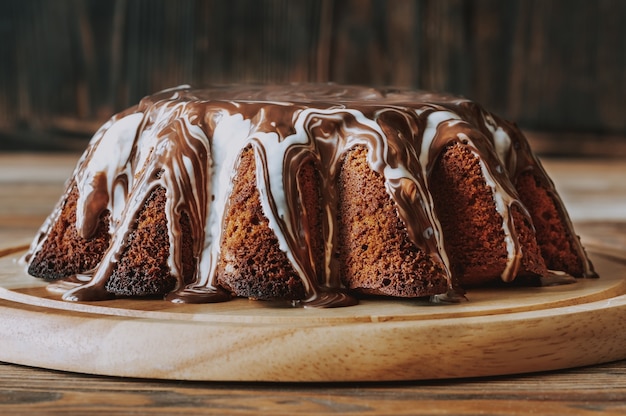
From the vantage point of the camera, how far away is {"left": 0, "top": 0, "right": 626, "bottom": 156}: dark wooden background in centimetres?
371

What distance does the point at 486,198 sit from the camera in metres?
1.96

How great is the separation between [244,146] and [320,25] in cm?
191

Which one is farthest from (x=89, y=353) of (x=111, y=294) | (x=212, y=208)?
(x=212, y=208)

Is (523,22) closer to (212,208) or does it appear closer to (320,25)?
(320,25)

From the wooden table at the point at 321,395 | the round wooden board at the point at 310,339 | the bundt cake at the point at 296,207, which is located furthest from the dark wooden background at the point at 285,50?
the wooden table at the point at 321,395

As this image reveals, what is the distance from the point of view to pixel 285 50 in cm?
373

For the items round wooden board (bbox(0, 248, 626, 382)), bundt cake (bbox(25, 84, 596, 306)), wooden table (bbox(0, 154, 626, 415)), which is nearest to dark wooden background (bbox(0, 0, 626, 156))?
bundt cake (bbox(25, 84, 596, 306))

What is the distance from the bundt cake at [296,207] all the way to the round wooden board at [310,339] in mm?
85

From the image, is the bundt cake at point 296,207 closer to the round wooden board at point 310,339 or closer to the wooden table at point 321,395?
the round wooden board at point 310,339

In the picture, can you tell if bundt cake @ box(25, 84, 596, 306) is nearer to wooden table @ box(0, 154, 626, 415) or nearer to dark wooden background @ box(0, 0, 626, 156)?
wooden table @ box(0, 154, 626, 415)

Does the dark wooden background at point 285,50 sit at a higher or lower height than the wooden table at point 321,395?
higher

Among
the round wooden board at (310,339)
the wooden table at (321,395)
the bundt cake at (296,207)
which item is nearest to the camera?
the wooden table at (321,395)

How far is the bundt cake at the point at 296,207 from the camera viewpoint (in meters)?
1.84

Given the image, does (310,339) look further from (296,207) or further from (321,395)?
(296,207)
